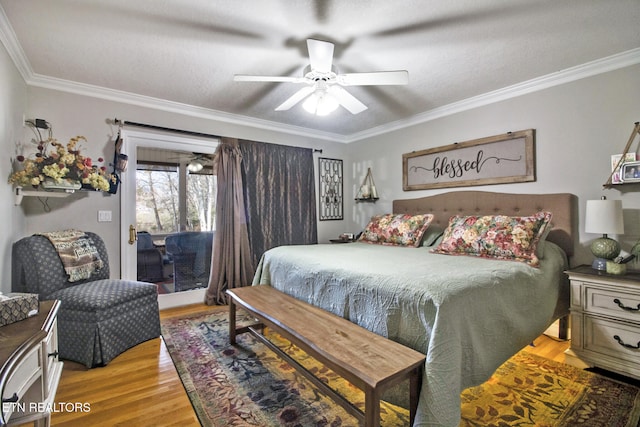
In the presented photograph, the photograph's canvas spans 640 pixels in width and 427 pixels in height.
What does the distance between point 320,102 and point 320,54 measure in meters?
0.55

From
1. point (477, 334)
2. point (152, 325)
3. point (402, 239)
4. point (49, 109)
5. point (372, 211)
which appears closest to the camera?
point (477, 334)

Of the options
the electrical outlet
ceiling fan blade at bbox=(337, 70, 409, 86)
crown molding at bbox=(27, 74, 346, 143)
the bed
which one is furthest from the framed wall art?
the electrical outlet

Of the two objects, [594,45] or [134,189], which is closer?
[594,45]

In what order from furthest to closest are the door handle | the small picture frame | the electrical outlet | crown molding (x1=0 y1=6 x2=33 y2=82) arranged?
the door handle → the electrical outlet → the small picture frame → crown molding (x1=0 y1=6 x2=33 y2=82)

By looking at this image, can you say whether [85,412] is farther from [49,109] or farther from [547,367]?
[547,367]

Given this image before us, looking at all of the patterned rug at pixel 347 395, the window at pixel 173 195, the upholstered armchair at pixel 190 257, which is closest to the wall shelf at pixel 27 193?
the window at pixel 173 195

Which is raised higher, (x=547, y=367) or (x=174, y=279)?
(x=174, y=279)

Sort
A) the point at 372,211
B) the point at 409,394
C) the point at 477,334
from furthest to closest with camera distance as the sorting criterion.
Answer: the point at 372,211 < the point at 477,334 < the point at 409,394

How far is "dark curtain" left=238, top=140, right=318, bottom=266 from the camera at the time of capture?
3.97m

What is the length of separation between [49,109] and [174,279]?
2166 mm

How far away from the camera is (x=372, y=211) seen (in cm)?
452

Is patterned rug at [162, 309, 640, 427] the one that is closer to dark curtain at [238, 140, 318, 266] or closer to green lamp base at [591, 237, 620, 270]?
green lamp base at [591, 237, 620, 270]

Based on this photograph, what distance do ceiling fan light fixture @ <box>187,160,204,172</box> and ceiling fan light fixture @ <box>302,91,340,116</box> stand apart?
6.23ft

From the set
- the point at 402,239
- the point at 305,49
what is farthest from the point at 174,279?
the point at 305,49
